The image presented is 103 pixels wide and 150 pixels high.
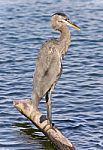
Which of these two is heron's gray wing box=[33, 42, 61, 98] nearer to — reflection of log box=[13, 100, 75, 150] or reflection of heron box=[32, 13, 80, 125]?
reflection of heron box=[32, 13, 80, 125]

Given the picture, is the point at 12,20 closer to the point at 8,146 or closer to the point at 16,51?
the point at 16,51

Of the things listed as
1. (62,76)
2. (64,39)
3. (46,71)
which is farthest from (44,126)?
(62,76)

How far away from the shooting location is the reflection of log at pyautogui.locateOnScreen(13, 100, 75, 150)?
8.27 m

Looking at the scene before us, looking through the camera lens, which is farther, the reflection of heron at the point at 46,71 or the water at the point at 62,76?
the water at the point at 62,76

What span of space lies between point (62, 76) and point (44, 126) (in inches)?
167

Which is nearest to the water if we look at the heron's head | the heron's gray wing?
the heron's gray wing

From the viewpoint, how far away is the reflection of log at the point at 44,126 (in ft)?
27.1

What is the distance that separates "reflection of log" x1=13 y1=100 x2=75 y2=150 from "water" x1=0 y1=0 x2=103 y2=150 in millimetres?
422

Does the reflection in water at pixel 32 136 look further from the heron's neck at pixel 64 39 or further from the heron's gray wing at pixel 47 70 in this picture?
the heron's neck at pixel 64 39

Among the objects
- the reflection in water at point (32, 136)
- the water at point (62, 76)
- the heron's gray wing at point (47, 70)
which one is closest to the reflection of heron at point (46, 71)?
the heron's gray wing at point (47, 70)

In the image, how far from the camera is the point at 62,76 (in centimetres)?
1312

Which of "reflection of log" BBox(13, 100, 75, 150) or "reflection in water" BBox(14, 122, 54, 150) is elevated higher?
"reflection of log" BBox(13, 100, 75, 150)

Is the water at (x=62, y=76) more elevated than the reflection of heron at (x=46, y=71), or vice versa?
the reflection of heron at (x=46, y=71)

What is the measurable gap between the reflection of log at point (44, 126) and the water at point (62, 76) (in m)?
0.42
